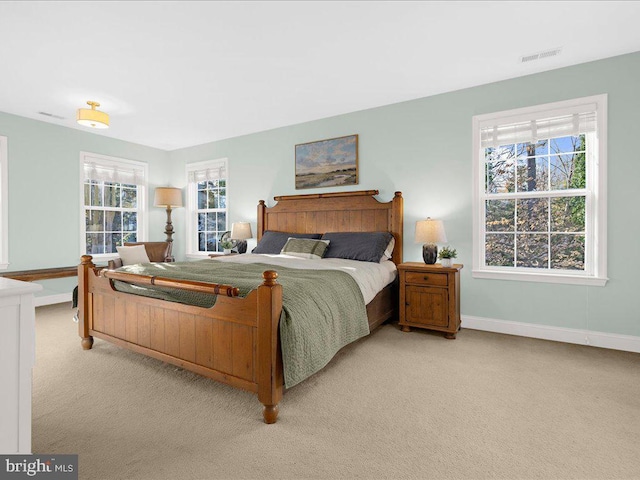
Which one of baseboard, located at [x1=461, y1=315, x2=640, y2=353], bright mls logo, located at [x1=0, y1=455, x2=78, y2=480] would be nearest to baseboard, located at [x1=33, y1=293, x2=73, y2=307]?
bright mls logo, located at [x1=0, y1=455, x2=78, y2=480]

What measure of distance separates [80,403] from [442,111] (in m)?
4.09

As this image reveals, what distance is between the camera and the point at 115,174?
544 cm

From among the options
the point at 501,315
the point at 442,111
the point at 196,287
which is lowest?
the point at 501,315

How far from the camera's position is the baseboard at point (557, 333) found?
116 inches

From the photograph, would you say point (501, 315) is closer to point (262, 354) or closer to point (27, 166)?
point (262, 354)

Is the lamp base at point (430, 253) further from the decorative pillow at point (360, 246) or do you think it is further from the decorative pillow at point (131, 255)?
the decorative pillow at point (131, 255)

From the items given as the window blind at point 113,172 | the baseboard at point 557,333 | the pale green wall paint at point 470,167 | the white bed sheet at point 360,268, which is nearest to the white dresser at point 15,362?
the white bed sheet at point 360,268

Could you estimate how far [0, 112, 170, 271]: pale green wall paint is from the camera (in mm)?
4320

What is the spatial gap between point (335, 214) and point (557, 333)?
2667 mm

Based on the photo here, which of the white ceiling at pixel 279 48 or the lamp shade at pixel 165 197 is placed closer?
the white ceiling at pixel 279 48

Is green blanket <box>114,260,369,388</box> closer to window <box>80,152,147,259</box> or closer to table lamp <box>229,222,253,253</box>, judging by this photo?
table lamp <box>229,222,253,253</box>

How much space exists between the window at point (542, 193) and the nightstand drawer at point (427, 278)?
56cm

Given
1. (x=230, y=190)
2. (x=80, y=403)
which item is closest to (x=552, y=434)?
(x=80, y=403)

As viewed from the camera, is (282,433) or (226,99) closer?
(282,433)
